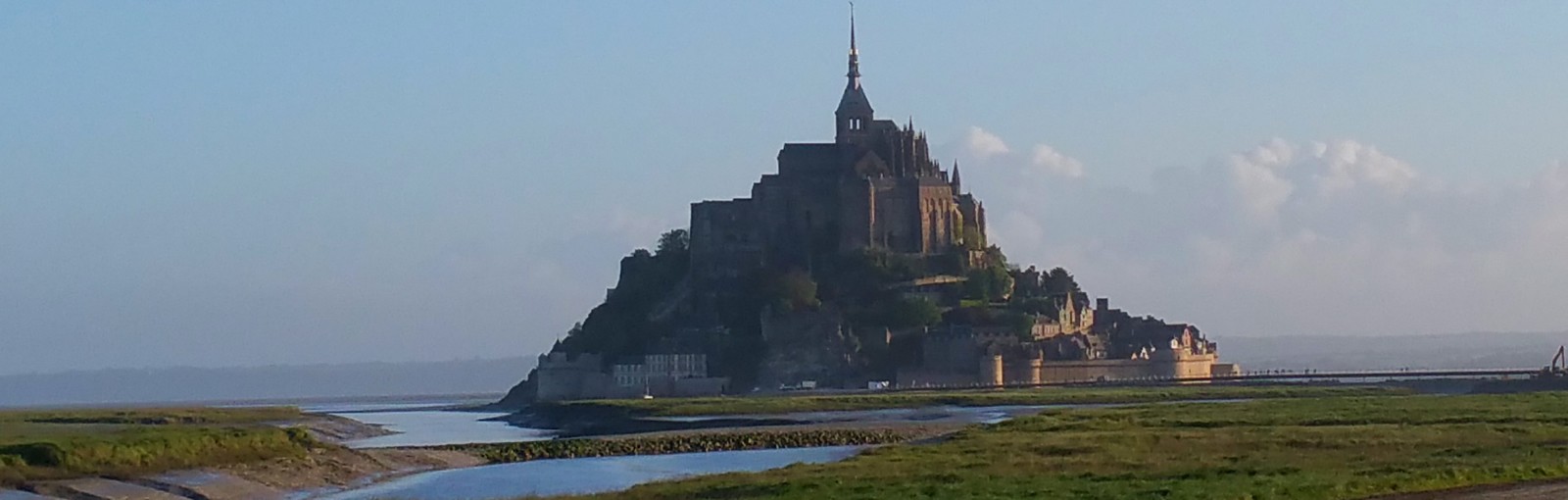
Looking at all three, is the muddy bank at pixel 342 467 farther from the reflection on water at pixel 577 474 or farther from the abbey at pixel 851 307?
the abbey at pixel 851 307

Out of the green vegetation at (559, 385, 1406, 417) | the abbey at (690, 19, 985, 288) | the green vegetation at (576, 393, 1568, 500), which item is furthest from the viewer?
the abbey at (690, 19, 985, 288)

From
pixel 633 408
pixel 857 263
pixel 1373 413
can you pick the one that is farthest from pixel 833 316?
pixel 1373 413

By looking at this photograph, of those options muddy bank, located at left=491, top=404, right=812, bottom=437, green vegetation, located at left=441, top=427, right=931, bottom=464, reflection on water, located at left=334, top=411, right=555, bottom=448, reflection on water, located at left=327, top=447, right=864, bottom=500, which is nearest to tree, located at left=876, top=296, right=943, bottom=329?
reflection on water, located at left=334, top=411, right=555, bottom=448

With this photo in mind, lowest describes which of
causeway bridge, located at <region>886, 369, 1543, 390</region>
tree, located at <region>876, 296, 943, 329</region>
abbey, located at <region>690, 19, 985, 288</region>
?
causeway bridge, located at <region>886, 369, 1543, 390</region>

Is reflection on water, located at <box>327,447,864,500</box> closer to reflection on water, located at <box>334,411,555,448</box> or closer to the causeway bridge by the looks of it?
reflection on water, located at <box>334,411,555,448</box>

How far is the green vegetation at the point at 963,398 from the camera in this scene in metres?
117

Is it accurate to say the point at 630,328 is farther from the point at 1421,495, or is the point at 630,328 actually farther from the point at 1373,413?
the point at 1421,495

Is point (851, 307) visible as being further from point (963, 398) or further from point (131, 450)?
point (131, 450)

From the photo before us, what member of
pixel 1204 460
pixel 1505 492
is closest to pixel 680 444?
pixel 1204 460

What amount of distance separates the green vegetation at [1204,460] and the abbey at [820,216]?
258ft

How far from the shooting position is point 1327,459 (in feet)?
170

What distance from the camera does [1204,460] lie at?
5338 centimetres

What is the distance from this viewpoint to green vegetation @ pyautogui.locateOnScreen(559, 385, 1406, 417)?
384ft

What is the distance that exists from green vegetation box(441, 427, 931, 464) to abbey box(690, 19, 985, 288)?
76831 mm
